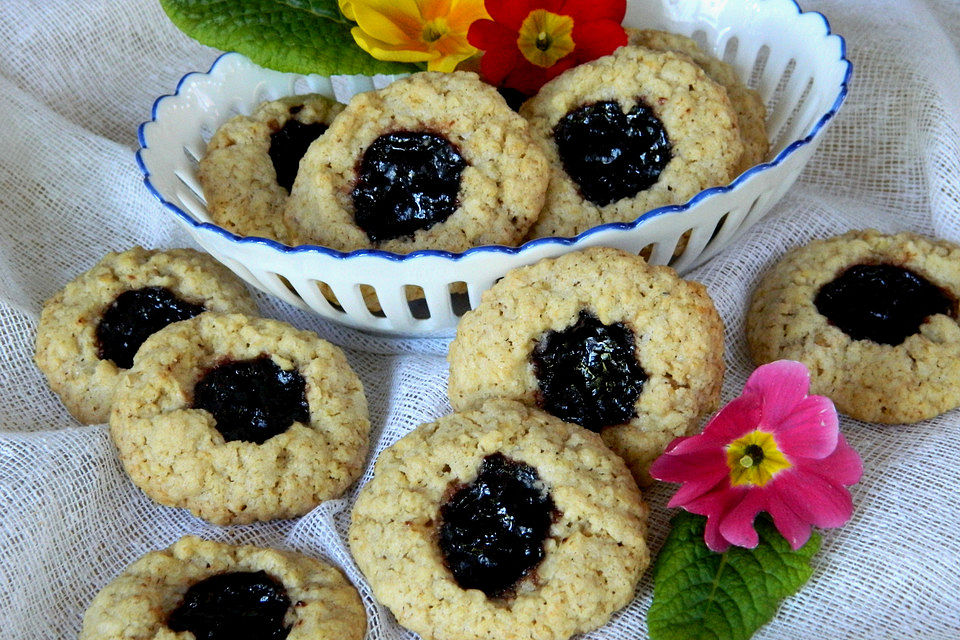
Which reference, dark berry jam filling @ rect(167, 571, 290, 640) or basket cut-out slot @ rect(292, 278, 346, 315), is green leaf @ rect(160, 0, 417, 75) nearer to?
basket cut-out slot @ rect(292, 278, 346, 315)

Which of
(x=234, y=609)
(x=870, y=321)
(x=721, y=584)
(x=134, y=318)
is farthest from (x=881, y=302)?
(x=134, y=318)

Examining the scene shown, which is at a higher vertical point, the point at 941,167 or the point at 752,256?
the point at 941,167

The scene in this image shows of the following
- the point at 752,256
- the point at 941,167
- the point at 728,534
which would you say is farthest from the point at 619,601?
the point at 941,167

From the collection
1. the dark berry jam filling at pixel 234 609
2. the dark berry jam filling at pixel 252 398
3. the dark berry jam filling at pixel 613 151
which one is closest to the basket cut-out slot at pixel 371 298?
the dark berry jam filling at pixel 252 398

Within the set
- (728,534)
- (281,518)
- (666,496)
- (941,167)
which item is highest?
(941,167)

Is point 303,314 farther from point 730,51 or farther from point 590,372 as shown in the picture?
point 730,51

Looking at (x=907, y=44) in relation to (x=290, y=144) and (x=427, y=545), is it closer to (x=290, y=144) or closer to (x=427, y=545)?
(x=290, y=144)
